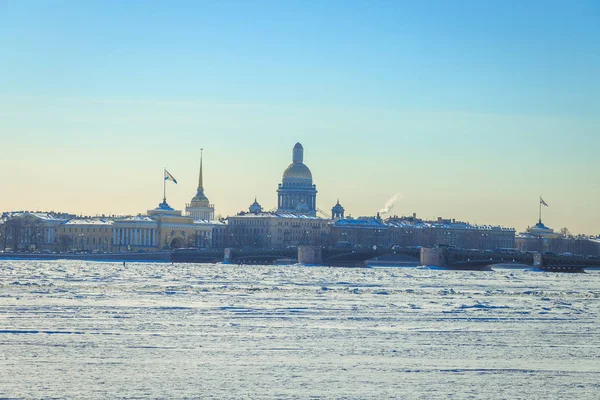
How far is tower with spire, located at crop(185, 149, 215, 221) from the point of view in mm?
147625

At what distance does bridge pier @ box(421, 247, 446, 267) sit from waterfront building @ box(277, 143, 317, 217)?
80.3 meters

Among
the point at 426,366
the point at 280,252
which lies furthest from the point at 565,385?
the point at 280,252

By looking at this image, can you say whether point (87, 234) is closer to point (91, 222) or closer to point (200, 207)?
point (91, 222)

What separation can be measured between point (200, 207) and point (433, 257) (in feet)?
239

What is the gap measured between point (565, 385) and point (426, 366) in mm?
2361

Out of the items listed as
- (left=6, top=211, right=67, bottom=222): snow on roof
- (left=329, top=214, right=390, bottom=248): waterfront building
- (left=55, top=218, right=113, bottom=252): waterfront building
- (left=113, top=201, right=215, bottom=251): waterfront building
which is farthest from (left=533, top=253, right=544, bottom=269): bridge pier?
(left=6, top=211, right=67, bottom=222): snow on roof

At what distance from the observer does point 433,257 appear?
256 ft

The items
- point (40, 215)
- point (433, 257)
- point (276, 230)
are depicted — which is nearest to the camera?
point (433, 257)

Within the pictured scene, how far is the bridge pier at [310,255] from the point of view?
80.7 metres

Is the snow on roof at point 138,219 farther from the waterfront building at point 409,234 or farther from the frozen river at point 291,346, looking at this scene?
the frozen river at point 291,346

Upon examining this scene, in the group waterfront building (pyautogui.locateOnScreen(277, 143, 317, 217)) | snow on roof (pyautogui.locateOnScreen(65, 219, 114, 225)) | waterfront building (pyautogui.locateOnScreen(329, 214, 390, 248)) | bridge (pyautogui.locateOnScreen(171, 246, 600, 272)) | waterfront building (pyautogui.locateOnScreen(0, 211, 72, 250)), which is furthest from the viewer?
waterfront building (pyautogui.locateOnScreen(277, 143, 317, 217))

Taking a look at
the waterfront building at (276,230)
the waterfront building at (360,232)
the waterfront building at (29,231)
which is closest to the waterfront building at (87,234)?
the waterfront building at (29,231)

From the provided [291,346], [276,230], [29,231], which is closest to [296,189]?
[276,230]

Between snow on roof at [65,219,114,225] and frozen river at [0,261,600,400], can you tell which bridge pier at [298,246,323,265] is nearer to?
frozen river at [0,261,600,400]
